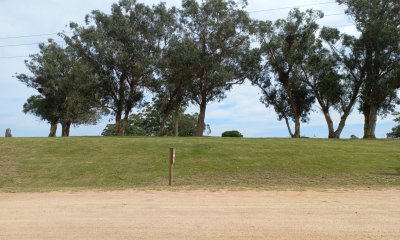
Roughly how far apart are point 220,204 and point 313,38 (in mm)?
33278

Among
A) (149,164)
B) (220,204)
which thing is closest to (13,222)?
(220,204)

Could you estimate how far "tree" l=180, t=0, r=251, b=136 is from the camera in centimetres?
4159

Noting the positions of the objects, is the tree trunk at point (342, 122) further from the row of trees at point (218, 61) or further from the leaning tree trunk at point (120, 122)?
the leaning tree trunk at point (120, 122)

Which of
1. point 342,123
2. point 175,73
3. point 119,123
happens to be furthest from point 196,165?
point 119,123

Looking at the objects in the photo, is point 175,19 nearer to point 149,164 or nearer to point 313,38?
point 313,38

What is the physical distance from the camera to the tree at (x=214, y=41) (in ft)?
136

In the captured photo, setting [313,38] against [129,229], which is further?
[313,38]

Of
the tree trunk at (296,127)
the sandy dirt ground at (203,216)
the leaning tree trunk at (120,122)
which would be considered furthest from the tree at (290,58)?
the sandy dirt ground at (203,216)

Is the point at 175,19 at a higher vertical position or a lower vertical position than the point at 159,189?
higher

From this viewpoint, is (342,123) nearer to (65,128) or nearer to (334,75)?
(334,75)

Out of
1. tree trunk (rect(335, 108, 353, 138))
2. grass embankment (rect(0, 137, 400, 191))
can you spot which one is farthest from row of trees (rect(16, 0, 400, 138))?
grass embankment (rect(0, 137, 400, 191))

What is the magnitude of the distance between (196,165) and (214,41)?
22.8 m

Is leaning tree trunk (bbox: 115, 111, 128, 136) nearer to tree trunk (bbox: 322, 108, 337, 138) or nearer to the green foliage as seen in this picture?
the green foliage

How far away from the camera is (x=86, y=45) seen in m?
41.8
